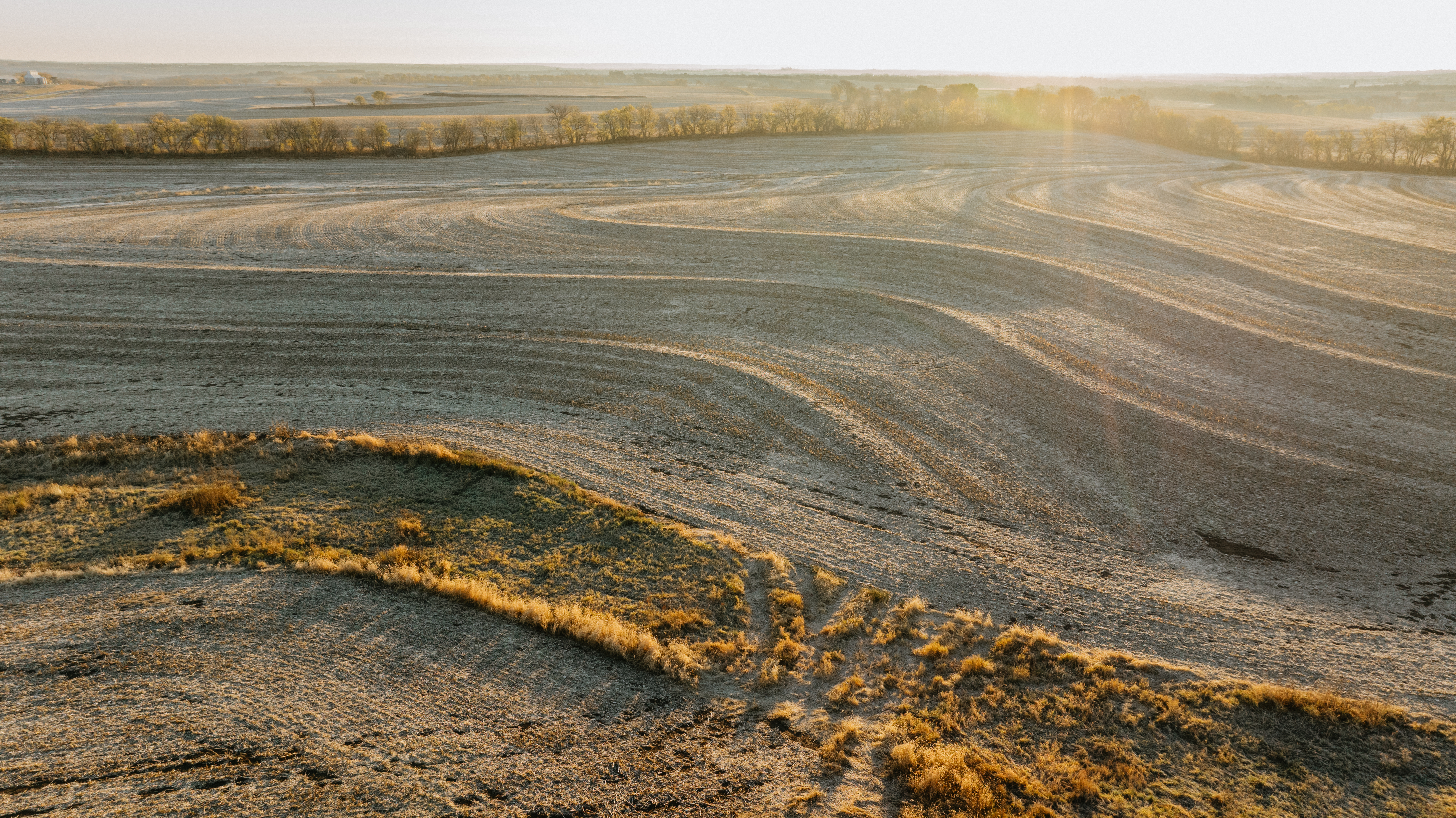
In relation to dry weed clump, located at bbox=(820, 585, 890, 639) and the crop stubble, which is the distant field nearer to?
the crop stubble

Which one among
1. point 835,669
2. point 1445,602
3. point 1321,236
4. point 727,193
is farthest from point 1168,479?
point 727,193

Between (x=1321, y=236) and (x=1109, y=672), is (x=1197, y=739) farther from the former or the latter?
(x=1321, y=236)

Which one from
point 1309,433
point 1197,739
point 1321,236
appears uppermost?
point 1321,236

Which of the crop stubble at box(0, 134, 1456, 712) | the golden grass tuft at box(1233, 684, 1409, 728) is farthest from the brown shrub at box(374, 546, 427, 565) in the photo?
the golden grass tuft at box(1233, 684, 1409, 728)

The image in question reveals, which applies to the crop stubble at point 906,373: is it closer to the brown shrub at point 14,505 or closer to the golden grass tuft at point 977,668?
the golden grass tuft at point 977,668

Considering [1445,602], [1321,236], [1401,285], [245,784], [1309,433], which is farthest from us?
[1321,236]

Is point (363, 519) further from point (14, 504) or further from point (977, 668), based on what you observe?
point (977, 668)

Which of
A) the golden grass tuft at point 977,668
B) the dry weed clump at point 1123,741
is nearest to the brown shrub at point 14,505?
the dry weed clump at point 1123,741

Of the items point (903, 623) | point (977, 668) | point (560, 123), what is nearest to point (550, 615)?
point (903, 623)
